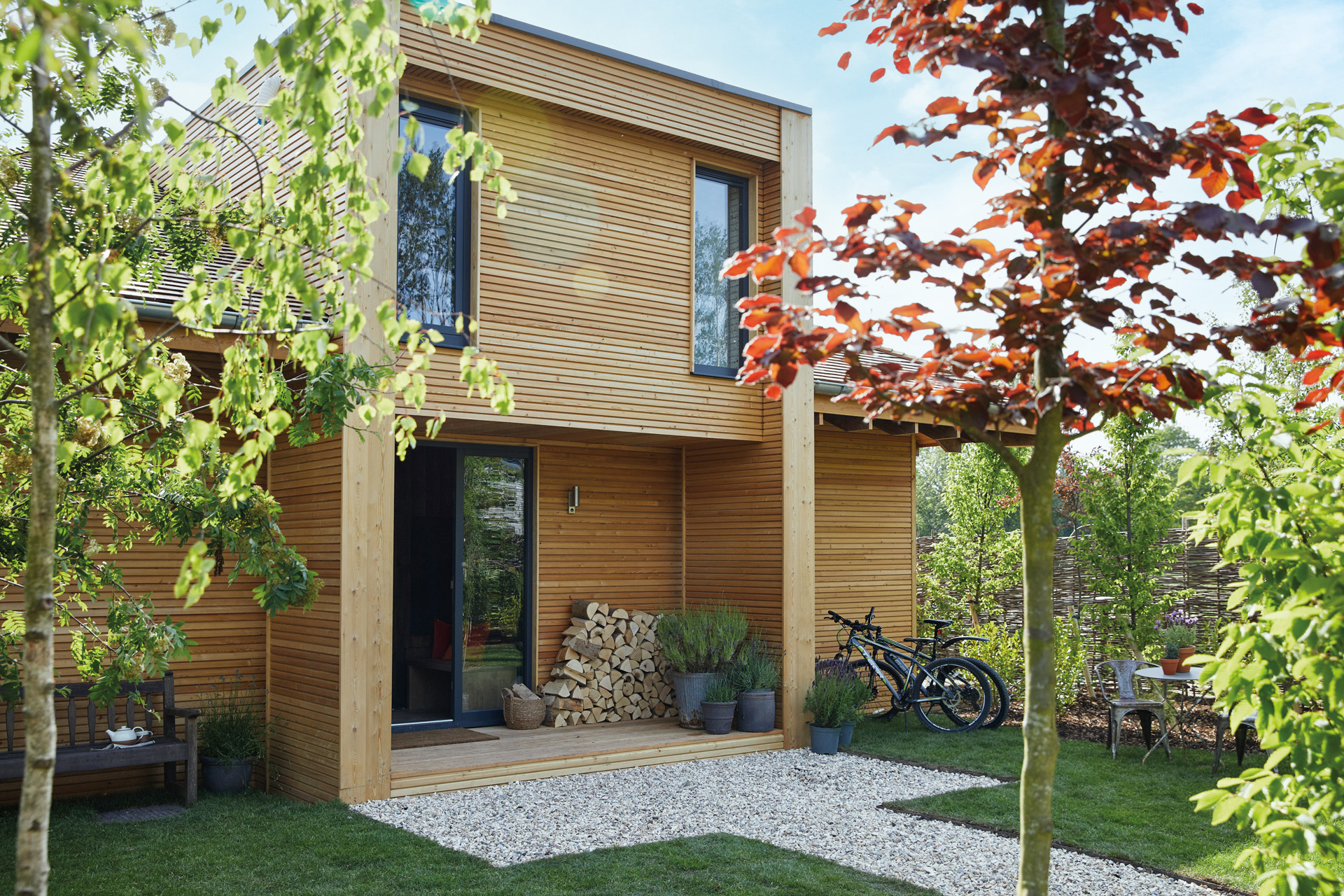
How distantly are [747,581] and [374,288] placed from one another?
13.4ft

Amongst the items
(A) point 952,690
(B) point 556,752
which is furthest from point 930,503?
(B) point 556,752

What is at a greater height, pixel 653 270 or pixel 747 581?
pixel 653 270

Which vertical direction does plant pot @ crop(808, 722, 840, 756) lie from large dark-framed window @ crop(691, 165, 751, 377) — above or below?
below

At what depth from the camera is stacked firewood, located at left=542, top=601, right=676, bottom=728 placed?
29.5 feet

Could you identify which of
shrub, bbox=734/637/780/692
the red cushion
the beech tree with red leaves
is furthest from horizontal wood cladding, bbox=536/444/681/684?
the beech tree with red leaves

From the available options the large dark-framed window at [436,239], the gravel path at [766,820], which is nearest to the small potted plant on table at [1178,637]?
the gravel path at [766,820]

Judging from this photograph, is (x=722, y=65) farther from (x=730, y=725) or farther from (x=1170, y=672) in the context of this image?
(x=1170, y=672)

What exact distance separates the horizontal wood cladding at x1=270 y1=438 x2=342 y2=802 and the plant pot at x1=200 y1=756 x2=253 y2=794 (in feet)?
0.88

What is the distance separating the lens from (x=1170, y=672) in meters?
8.27

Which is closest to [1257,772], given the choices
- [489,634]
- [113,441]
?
[113,441]

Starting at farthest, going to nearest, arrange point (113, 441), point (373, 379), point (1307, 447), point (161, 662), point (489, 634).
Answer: point (489, 634) < point (373, 379) < point (161, 662) < point (1307, 447) < point (113, 441)

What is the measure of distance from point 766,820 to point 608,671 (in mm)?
3192

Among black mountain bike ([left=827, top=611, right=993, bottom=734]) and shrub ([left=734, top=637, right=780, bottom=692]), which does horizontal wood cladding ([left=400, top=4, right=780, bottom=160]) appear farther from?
black mountain bike ([left=827, top=611, right=993, bottom=734])

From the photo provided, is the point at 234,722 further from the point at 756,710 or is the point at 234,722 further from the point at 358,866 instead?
the point at 756,710
